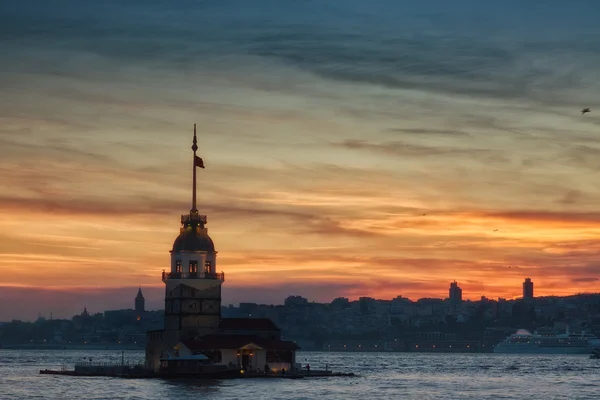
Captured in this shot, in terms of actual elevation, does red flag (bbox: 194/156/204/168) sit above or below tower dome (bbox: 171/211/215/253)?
above

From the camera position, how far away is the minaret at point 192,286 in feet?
393

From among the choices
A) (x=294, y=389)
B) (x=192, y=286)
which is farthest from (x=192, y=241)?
(x=294, y=389)

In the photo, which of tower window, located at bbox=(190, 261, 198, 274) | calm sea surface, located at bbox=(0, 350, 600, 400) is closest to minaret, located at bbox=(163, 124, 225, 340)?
tower window, located at bbox=(190, 261, 198, 274)

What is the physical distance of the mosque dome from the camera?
120 meters

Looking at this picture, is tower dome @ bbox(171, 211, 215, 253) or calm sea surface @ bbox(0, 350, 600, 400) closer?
calm sea surface @ bbox(0, 350, 600, 400)

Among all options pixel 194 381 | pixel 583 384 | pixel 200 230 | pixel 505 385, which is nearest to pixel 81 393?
pixel 194 381

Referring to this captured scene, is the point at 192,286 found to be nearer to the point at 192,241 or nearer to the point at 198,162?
the point at 192,241

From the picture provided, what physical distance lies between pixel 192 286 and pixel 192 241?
4332 millimetres

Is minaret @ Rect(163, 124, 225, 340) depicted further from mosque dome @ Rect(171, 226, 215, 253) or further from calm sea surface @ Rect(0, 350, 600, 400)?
calm sea surface @ Rect(0, 350, 600, 400)

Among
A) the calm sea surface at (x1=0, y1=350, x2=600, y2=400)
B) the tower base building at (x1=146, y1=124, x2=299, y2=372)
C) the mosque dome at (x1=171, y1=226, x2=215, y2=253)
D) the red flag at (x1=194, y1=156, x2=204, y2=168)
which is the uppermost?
the red flag at (x1=194, y1=156, x2=204, y2=168)

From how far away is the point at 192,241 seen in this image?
121 metres

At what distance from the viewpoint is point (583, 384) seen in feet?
441

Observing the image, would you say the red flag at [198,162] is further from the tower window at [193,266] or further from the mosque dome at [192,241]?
the tower window at [193,266]

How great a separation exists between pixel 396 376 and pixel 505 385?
2601cm
